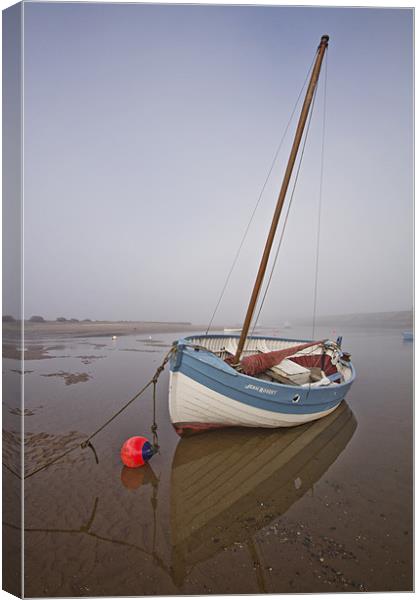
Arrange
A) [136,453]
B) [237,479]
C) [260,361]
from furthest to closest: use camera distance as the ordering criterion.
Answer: [260,361] < [136,453] < [237,479]

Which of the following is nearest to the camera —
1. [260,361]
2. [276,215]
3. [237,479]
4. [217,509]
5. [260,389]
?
[217,509]

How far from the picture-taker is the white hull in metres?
5.07

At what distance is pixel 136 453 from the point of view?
14.6 ft

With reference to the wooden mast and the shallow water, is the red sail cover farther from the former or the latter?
the shallow water

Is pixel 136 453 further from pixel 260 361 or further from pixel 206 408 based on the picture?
pixel 260 361

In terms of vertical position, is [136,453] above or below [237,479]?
above

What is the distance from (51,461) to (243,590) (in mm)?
3419

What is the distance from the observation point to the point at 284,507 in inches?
145

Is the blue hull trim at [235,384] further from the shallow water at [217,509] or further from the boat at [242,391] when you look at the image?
the shallow water at [217,509]

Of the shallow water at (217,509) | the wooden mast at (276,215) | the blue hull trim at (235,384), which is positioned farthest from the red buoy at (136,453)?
the wooden mast at (276,215)

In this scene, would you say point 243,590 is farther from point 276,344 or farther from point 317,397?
point 276,344

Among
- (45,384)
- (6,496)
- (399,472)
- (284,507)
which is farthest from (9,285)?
(45,384)

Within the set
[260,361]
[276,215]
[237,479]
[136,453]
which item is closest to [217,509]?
[237,479]

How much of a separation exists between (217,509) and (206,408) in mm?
1727
